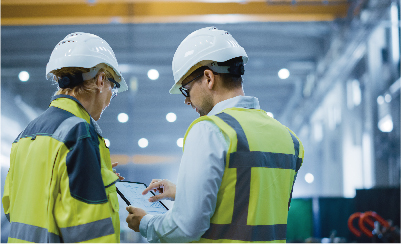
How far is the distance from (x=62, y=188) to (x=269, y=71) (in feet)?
16.6

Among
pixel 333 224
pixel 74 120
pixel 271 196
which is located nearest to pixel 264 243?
pixel 271 196

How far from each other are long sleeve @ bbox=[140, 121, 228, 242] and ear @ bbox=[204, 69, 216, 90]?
0.87 ft

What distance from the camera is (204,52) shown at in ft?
5.69

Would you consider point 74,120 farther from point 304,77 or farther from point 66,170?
point 304,77

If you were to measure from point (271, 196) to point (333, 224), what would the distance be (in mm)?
4401

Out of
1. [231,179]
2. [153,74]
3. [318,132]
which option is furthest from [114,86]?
[318,132]

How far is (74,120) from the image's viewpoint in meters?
1.46

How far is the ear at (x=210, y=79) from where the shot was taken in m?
1.67

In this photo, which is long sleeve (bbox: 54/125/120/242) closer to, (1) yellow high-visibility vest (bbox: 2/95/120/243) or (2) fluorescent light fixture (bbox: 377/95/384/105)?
(1) yellow high-visibility vest (bbox: 2/95/120/243)

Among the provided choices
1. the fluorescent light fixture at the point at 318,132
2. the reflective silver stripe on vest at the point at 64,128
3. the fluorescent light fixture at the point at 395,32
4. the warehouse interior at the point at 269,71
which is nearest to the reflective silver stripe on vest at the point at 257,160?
the reflective silver stripe on vest at the point at 64,128

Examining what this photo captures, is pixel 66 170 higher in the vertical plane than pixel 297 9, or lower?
lower

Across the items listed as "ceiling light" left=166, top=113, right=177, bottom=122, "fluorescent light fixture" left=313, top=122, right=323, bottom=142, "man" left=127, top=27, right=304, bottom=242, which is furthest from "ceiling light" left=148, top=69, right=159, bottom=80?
"man" left=127, top=27, right=304, bottom=242

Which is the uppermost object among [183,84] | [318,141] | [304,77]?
[304,77]

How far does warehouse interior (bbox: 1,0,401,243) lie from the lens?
587 centimetres
